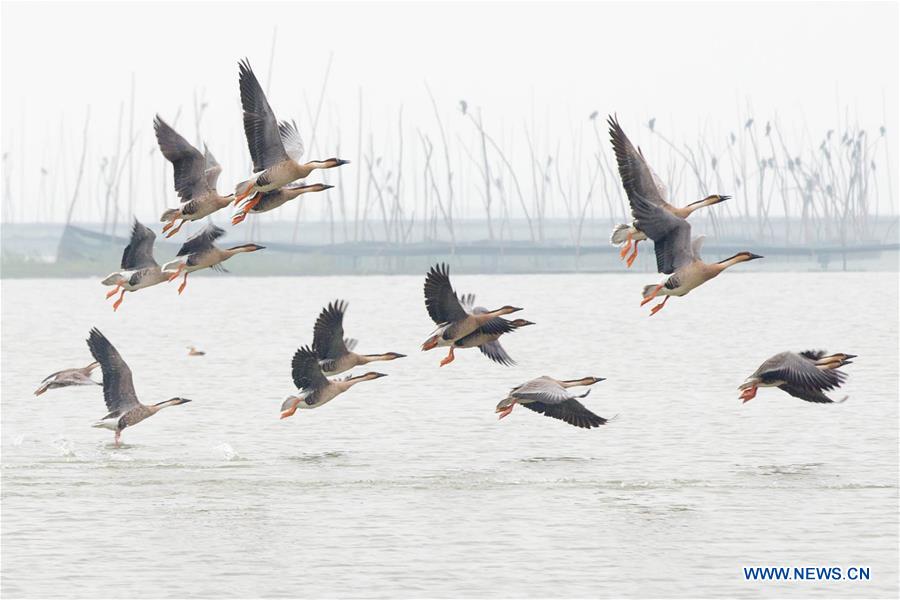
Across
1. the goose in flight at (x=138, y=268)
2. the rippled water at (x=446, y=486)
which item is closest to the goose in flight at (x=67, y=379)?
the rippled water at (x=446, y=486)

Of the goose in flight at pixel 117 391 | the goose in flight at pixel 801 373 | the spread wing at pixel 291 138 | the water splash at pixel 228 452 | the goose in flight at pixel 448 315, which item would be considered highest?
the spread wing at pixel 291 138

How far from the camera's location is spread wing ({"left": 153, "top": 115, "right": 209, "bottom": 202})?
1912cm

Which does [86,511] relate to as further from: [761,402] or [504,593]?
[761,402]

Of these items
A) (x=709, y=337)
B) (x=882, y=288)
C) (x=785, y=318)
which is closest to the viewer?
(x=709, y=337)

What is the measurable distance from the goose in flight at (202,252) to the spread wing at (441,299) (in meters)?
2.16

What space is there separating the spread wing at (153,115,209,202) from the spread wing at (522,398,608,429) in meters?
5.23

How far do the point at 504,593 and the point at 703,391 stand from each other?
24.0 meters

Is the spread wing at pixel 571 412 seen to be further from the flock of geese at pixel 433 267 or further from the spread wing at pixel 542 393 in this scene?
the spread wing at pixel 542 393

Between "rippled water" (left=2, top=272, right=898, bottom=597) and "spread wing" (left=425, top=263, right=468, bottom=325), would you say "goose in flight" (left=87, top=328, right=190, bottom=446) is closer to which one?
"rippled water" (left=2, top=272, right=898, bottom=597)

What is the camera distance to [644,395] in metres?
Result: 39.4

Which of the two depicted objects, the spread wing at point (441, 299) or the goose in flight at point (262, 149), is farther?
the spread wing at point (441, 299)

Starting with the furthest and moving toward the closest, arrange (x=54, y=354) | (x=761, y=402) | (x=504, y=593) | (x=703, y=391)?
(x=54, y=354) < (x=703, y=391) < (x=761, y=402) < (x=504, y=593)

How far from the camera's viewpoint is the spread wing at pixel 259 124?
17.5m

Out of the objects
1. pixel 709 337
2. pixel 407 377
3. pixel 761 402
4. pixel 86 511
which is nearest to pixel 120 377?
pixel 86 511
